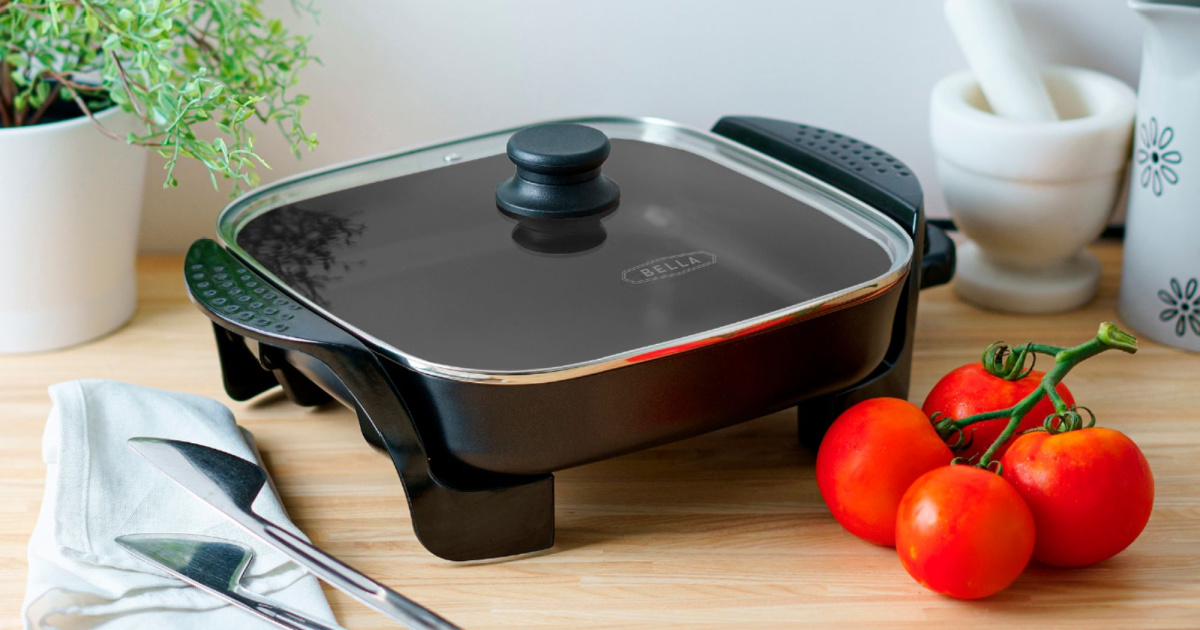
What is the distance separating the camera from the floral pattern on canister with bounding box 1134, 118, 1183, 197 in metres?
0.80

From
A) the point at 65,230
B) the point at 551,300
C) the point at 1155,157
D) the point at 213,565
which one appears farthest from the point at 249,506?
the point at 1155,157

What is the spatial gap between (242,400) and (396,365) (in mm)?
243

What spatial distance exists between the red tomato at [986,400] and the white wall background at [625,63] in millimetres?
405

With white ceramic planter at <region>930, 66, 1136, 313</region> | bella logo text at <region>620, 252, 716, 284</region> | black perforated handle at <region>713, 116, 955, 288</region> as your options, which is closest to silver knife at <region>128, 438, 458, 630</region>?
bella logo text at <region>620, 252, 716, 284</region>

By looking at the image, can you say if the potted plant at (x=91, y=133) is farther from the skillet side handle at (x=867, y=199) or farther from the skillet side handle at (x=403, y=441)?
the skillet side handle at (x=867, y=199)

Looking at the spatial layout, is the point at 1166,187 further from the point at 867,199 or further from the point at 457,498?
the point at 457,498

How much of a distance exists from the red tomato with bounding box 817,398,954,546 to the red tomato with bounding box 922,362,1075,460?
0.04 meters

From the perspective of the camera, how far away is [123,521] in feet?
2.06

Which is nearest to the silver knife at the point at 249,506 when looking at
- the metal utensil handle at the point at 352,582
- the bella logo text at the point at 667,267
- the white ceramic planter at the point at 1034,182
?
the metal utensil handle at the point at 352,582

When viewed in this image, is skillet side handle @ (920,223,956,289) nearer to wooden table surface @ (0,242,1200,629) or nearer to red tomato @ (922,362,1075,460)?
wooden table surface @ (0,242,1200,629)

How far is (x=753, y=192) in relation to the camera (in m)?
0.73

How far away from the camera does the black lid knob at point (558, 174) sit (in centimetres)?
68

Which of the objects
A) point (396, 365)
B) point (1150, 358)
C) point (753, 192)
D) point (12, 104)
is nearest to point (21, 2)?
point (12, 104)

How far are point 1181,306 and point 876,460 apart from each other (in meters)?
0.38
